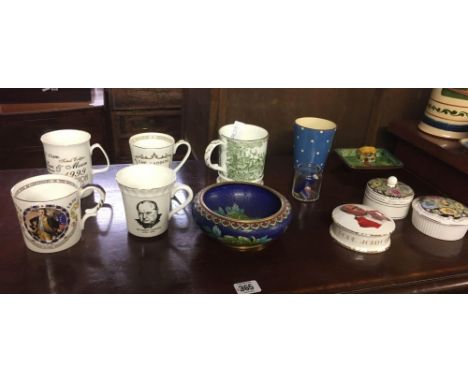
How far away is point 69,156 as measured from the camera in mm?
898

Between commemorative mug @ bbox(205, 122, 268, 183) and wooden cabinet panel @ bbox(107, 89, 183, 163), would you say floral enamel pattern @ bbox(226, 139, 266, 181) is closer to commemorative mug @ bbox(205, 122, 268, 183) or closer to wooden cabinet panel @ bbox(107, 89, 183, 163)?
commemorative mug @ bbox(205, 122, 268, 183)

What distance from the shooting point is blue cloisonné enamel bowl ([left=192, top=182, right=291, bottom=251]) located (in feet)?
2.45

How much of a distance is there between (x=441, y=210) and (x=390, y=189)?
0.12 metres

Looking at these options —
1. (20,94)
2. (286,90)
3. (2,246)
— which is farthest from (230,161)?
(20,94)

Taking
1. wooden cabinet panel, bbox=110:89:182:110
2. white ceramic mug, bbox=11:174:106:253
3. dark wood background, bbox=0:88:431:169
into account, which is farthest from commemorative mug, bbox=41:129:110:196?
wooden cabinet panel, bbox=110:89:182:110

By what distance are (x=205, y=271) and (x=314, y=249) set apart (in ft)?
0.78

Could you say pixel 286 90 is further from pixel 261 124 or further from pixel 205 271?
pixel 205 271

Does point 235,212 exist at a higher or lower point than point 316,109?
lower

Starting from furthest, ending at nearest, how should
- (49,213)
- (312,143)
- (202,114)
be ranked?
(202,114) < (312,143) < (49,213)

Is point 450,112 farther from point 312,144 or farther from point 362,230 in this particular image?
point 362,230

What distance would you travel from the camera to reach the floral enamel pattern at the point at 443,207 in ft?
2.88

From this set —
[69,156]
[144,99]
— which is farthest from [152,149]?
[144,99]

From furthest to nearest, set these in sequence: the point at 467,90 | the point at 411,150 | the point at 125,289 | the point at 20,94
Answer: the point at 20,94 → the point at 411,150 → the point at 467,90 → the point at 125,289

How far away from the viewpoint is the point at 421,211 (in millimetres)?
896
